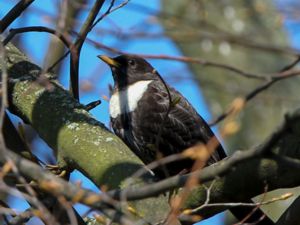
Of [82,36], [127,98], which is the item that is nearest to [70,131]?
[82,36]

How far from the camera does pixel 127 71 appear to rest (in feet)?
16.6

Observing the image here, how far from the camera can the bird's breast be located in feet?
14.8

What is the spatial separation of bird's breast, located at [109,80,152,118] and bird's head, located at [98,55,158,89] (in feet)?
0.26

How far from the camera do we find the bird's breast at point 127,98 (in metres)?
4.52

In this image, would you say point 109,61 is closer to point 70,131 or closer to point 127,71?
point 127,71

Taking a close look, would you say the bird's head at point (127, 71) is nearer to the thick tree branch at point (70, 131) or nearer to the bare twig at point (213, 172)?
the thick tree branch at point (70, 131)

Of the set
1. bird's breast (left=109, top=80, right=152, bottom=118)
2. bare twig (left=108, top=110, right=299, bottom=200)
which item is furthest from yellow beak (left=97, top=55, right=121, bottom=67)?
bare twig (left=108, top=110, right=299, bottom=200)

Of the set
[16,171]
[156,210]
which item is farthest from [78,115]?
[16,171]

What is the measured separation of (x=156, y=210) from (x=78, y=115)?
73 centimetres

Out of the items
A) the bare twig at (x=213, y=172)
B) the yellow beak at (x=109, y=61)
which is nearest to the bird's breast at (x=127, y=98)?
the yellow beak at (x=109, y=61)

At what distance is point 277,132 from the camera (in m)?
1.97

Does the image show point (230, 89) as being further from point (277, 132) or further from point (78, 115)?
point (277, 132)

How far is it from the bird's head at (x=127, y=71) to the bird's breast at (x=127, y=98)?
3.2 inches

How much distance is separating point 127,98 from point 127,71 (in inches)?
17.0
